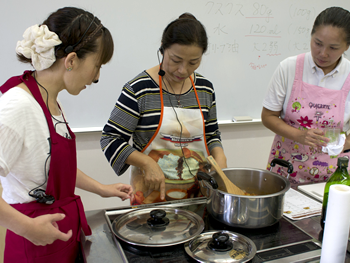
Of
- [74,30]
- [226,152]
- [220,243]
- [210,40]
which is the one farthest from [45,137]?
[226,152]

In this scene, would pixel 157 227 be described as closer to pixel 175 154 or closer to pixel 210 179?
pixel 210 179

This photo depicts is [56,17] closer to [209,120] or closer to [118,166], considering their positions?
[118,166]

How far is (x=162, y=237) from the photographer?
83 centimetres

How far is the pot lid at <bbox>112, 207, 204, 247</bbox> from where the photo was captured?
0.81 m

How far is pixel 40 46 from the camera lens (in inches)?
32.2

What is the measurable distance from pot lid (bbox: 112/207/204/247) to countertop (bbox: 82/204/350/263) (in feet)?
0.13

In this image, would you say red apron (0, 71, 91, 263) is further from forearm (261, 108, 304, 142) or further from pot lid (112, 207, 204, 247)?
forearm (261, 108, 304, 142)

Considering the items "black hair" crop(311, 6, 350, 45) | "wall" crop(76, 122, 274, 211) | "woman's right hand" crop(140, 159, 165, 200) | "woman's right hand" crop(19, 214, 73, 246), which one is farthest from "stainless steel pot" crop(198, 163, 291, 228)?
"wall" crop(76, 122, 274, 211)

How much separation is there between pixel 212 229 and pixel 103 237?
329mm

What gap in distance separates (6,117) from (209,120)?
90 centimetres

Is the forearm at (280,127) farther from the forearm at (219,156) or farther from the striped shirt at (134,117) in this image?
the striped shirt at (134,117)

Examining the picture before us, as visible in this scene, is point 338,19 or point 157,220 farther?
point 338,19

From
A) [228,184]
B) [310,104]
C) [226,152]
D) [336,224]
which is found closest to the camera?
[336,224]

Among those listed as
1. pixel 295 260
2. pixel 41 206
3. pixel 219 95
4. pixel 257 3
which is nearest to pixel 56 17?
pixel 41 206
